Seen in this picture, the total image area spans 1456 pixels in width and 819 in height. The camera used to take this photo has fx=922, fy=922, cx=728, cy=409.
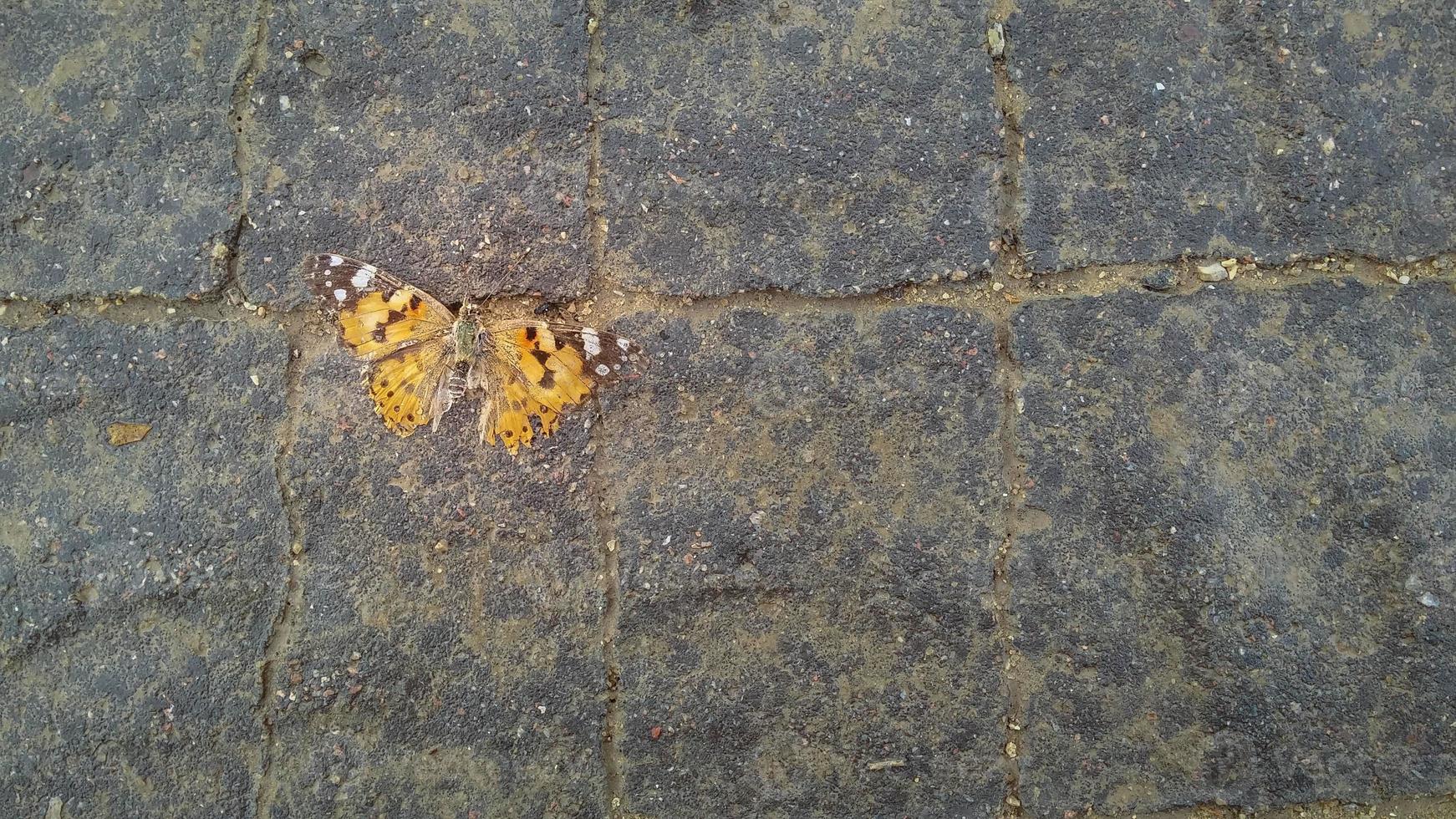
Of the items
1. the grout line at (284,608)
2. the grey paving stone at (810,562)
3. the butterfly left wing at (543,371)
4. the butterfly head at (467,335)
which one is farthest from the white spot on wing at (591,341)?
the grout line at (284,608)

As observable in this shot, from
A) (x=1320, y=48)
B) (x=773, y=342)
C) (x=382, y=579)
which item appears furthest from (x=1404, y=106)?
(x=382, y=579)

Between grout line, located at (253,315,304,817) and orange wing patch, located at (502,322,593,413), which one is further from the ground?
orange wing patch, located at (502,322,593,413)

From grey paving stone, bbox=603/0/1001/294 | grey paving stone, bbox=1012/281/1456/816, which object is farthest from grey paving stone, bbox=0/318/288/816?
grey paving stone, bbox=1012/281/1456/816

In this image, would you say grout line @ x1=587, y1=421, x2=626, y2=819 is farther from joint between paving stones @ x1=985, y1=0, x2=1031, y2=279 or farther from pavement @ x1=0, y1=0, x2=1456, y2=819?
joint between paving stones @ x1=985, y1=0, x2=1031, y2=279

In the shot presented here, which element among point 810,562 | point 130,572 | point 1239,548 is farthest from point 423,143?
point 1239,548

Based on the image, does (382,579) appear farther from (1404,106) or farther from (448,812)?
(1404,106)

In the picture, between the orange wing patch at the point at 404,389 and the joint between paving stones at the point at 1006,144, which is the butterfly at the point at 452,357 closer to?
the orange wing patch at the point at 404,389

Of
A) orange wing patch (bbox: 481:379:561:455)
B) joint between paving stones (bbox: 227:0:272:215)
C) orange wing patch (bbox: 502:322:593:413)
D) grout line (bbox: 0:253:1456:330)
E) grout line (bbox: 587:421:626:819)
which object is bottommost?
grout line (bbox: 587:421:626:819)
